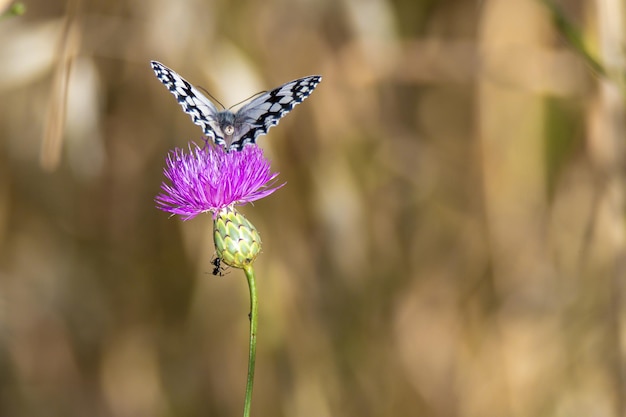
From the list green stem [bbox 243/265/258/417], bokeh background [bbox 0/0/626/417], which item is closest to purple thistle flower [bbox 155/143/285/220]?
green stem [bbox 243/265/258/417]

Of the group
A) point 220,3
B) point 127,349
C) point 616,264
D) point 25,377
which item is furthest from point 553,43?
point 25,377

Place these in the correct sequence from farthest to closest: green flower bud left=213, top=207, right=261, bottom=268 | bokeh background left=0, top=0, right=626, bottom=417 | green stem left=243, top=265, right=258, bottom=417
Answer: bokeh background left=0, top=0, right=626, bottom=417, green flower bud left=213, top=207, right=261, bottom=268, green stem left=243, top=265, right=258, bottom=417

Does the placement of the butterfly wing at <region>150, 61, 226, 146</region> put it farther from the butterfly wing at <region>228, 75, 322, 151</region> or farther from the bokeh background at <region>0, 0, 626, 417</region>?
the bokeh background at <region>0, 0, 626, 417</region>

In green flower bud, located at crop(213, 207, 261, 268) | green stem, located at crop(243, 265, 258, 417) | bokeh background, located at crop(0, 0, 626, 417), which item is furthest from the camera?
bokeh background, located at crop(0, 0, 626, 417)

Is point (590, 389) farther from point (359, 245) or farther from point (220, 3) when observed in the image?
point (220, 3)

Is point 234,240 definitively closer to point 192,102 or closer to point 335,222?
point 192,102

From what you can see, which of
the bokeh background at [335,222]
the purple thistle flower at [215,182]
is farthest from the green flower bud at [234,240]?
the bokeh background at [335,222]

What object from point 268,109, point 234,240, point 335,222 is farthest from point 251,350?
point 335,222

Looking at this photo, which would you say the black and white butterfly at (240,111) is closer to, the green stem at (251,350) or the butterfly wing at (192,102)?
the butterfly wing at (192,102)
